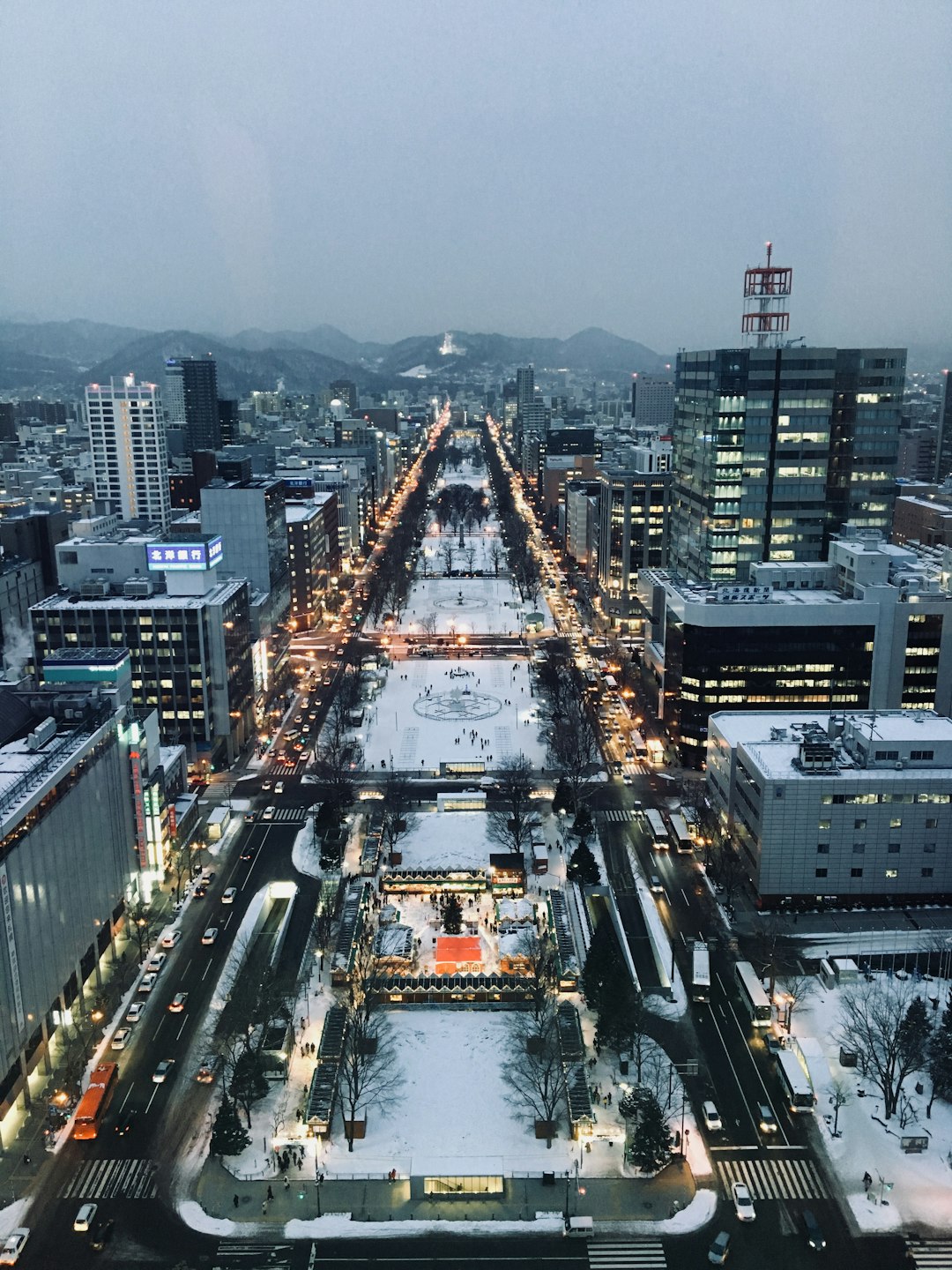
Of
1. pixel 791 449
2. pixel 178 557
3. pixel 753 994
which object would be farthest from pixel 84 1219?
pixel 791 449

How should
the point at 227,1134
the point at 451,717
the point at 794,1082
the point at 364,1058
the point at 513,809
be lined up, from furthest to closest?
the point at 451,717 → the point at 513,809 → the point at 364,1058 → the point at 794,1082 → the point at 227,1134

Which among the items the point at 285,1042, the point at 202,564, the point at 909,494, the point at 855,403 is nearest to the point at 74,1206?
the point at 285,1042

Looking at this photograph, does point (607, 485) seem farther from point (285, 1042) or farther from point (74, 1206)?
point (74, 1206)

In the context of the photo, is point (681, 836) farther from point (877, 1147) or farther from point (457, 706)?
point (457, 706)

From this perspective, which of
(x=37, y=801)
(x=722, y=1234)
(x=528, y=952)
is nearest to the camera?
(x=722, y=1234)

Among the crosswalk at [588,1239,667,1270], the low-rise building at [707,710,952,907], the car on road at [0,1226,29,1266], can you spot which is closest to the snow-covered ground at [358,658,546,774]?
the low-rise building at [707,710,952,907]

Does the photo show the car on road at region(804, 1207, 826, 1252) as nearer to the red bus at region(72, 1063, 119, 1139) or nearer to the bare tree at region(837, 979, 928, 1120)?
the bare tree at region(837, 979, 928, 1120)
